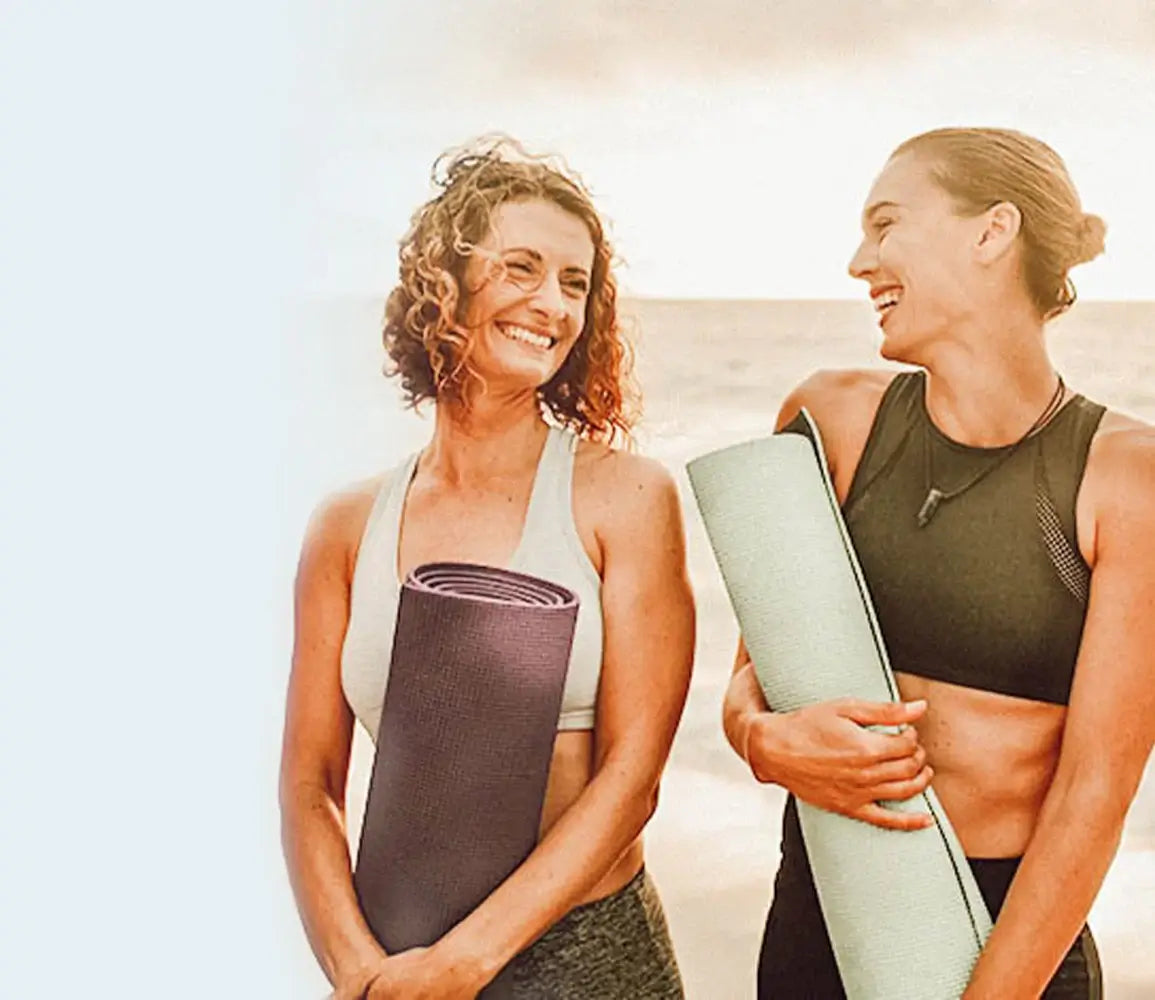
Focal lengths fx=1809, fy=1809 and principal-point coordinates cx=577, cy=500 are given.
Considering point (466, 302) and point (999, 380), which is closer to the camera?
point (999, 380)

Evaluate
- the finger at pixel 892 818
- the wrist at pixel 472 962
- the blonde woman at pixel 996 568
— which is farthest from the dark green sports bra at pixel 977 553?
the wrist at pixel 472 962

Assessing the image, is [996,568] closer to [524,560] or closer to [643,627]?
[643,627]

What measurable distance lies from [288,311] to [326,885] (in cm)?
96

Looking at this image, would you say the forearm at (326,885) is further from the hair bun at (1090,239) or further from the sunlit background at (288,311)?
the hair bun at (1090,239)

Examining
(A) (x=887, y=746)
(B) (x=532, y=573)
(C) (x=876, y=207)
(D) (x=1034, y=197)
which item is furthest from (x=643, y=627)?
(D) (x=1034, y=197)

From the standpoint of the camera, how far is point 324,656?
9.77 ft

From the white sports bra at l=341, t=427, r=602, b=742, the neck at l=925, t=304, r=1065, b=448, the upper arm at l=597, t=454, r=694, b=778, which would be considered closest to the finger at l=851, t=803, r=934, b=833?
the upper arm at l=597, t=454, r=694, b=778

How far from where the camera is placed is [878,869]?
272 centimetres

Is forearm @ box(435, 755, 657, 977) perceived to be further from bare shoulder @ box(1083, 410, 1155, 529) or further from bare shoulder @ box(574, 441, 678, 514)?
bare shoulder @ box(1083, 410, 1155, 529)

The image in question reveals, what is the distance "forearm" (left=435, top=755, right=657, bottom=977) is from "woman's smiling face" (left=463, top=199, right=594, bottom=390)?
661 mm

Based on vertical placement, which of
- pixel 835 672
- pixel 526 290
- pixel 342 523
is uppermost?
pixel 526 290

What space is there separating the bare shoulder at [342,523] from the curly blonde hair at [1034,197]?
1.04m

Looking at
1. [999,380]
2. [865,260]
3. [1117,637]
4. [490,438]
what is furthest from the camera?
[490,438]

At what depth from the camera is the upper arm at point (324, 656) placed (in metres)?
2.98
